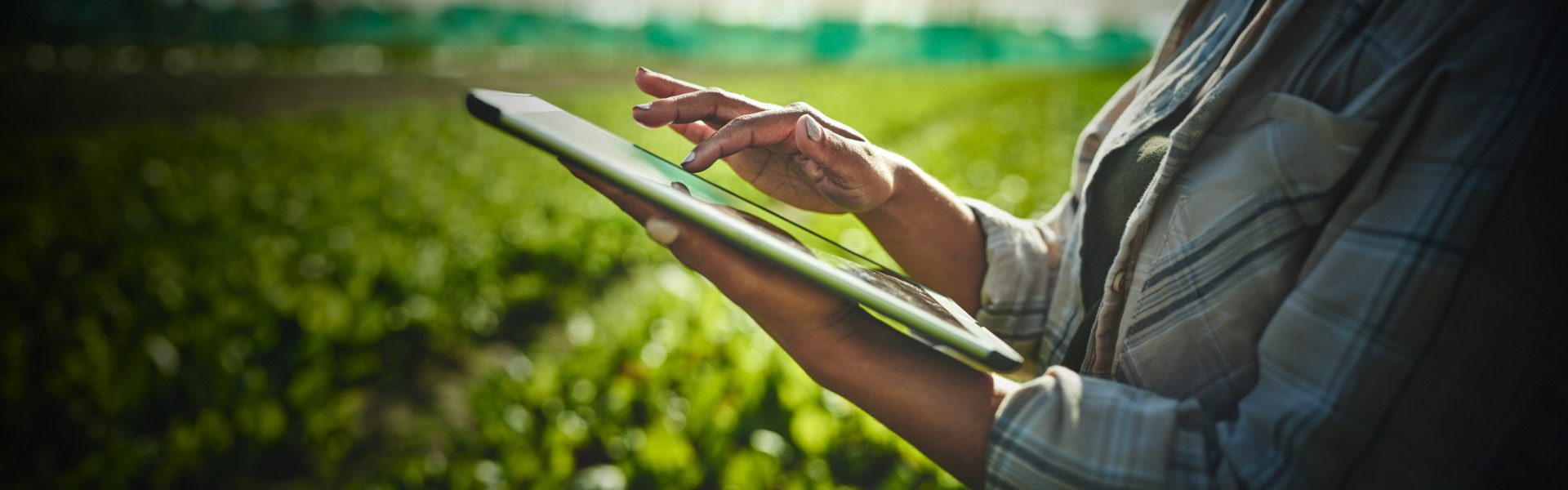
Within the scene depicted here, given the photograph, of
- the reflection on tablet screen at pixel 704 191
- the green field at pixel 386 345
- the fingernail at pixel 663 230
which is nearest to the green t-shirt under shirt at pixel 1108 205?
the reflection on tablet screen at pixel 704 191

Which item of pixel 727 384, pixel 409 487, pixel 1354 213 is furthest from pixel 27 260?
pixel 1354 213

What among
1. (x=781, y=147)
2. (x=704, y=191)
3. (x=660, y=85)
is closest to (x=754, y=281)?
(x=704, y=191)

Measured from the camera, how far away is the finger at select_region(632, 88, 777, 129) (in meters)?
1.27

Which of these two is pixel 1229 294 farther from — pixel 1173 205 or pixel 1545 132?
pixel 1545 132

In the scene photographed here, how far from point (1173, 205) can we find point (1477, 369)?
0.38 m

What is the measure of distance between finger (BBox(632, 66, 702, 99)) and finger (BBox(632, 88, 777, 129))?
0.24ft

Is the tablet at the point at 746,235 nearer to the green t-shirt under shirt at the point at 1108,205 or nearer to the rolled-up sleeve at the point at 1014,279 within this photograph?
the green t-shirt under shirt at the point at 1108,205

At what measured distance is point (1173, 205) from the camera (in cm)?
113

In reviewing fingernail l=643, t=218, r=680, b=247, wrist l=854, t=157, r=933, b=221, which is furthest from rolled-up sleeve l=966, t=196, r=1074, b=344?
fingernail l=643, t=218, r=680, b=247

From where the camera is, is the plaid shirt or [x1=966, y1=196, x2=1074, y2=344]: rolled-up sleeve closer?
the plaid shirt

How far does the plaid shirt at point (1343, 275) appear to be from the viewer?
0.84m

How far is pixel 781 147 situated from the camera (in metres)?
1.32

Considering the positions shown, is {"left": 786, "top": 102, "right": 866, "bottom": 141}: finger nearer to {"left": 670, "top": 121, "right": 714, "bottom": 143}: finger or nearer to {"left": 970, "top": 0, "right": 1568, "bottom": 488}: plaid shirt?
{"left": 670, "top": 121, "right": 714, "bottom": 143}: finger

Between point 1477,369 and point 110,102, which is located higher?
point 1477,369
